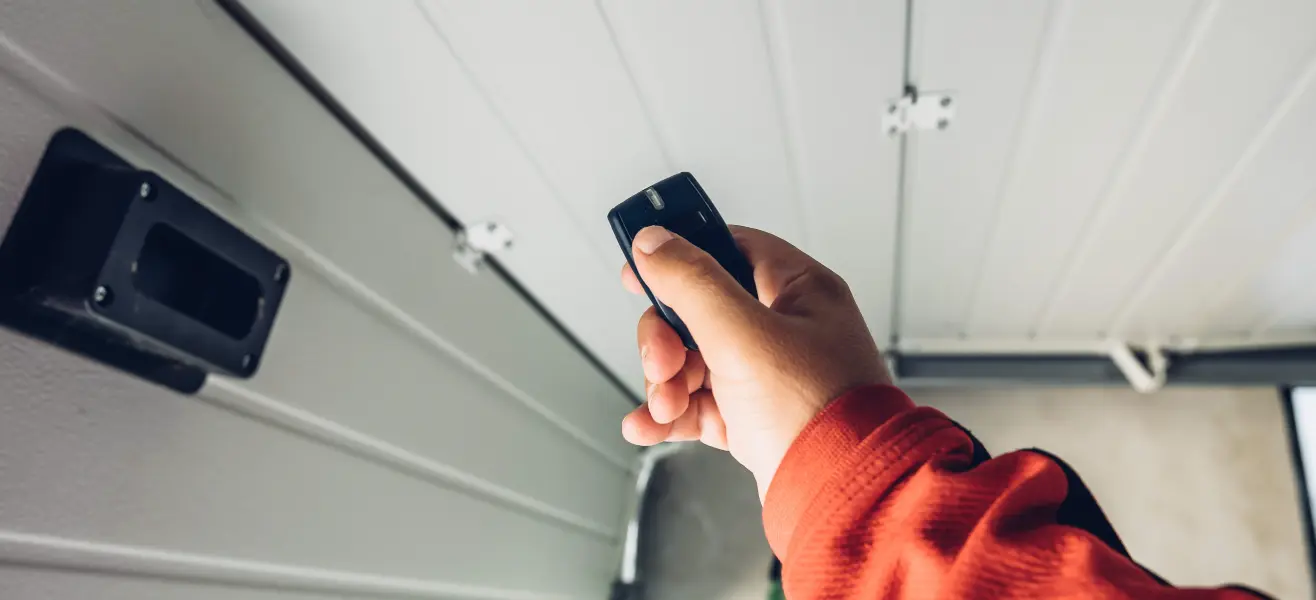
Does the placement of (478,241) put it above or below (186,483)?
above

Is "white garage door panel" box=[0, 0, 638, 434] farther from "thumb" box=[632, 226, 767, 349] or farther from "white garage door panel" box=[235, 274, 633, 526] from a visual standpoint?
"thumb" box=[632, 226, 767, 349]

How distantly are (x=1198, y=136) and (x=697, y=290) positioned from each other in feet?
2.75

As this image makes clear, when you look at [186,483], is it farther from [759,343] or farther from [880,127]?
[880,127]

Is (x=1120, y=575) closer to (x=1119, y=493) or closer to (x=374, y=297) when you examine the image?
(x=374, y=297)

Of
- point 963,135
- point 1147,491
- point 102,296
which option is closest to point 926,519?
point 102,296

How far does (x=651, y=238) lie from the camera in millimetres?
617

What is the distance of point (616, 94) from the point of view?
3.03ft

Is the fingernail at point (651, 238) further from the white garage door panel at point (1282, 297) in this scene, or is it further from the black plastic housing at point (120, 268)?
the white garage door panel at point (1282, 297)

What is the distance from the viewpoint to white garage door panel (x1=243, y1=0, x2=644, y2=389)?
816 millimetres

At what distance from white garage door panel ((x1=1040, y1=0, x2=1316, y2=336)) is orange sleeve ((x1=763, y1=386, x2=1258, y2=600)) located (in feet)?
2.31

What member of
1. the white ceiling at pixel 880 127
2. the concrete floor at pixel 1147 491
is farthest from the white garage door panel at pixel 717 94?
the concrete floor at pixel 1147 491

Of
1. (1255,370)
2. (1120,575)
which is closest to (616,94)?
(1120,575)

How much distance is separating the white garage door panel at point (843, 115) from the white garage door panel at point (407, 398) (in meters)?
0.62

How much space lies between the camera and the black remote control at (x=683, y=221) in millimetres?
654
